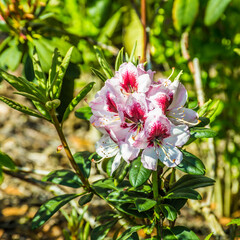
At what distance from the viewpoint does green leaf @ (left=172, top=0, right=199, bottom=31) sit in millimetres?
1472

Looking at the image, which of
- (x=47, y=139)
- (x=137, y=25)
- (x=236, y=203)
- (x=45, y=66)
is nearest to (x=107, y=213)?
(x=45, y=66)

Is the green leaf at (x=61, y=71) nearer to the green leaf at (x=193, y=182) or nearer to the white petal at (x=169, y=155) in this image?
the white petal at (x=169, y=155)

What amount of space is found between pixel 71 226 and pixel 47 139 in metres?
1.78

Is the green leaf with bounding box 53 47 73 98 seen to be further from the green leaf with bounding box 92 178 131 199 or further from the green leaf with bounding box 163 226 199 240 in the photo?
the green leaf with bounding box 163 226 199 240

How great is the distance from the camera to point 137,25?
6.58 ft

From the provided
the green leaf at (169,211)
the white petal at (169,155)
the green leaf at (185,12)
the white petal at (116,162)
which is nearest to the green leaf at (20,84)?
the white petal at (116,162)

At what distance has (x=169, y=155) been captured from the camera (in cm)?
90

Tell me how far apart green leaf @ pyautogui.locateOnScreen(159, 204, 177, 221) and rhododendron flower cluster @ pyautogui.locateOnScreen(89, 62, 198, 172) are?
0.48 ft

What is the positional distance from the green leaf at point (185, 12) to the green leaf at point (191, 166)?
788 millimetres

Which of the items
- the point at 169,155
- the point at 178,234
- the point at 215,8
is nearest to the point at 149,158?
the point at 169,155

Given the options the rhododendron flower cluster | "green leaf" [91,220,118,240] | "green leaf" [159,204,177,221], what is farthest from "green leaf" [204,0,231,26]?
"green leaf" [91,220,118,240]

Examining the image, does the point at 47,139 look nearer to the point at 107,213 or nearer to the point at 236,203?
the point at 236,203

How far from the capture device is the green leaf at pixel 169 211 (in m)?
0.92

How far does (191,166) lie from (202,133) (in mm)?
100
